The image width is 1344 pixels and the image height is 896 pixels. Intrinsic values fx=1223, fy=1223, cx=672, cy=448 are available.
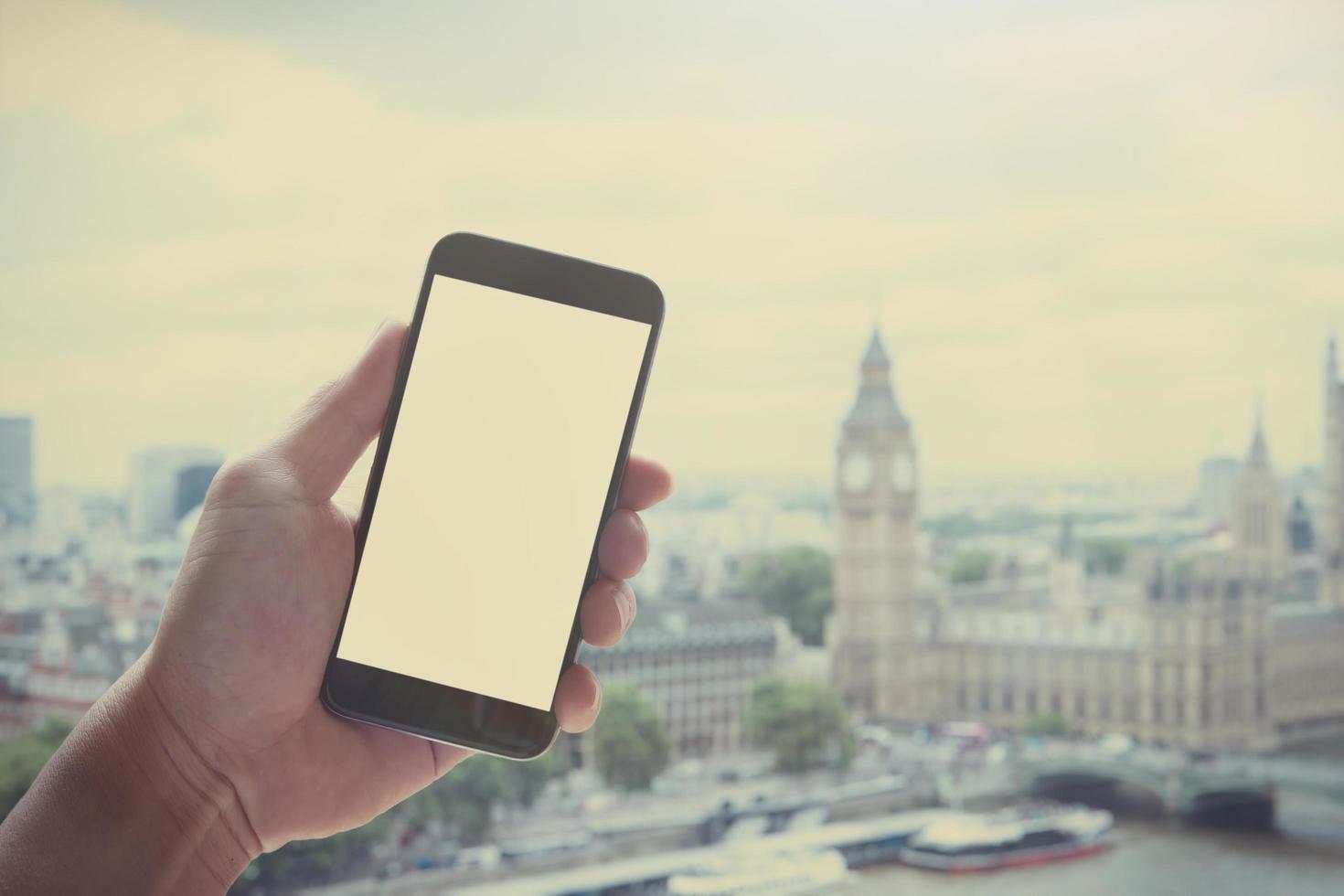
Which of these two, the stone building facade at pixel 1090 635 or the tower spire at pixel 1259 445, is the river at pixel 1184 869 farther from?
the tower spire at pixel 1259 445

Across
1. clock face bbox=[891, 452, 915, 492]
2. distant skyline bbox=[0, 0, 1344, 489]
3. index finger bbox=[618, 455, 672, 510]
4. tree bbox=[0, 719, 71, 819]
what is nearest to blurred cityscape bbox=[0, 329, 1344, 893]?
clock face bbox=[891, 452, 915, 492]

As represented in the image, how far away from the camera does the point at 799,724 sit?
180 inches

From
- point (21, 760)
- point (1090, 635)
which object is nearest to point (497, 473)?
point (21, 760)

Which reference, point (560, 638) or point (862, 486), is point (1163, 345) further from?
point (560, 638)

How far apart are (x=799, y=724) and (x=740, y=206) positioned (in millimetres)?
1915

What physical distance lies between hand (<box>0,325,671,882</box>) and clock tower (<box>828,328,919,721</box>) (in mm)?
3980

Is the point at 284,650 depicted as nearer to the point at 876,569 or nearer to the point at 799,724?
the point at 799,724

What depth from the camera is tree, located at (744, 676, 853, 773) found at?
4.54 m

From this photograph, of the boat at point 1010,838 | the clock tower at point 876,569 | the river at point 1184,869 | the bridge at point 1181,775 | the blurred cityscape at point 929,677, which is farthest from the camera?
the clock tower at point 876,569

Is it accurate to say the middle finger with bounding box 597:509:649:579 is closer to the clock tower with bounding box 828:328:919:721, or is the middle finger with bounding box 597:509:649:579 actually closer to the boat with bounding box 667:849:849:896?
the boat with bounding box 667:849:849:896

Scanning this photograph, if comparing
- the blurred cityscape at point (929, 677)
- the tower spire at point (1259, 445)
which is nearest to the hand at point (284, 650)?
the blurred cityscape at point (929, 677)

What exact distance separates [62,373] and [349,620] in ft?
8.91

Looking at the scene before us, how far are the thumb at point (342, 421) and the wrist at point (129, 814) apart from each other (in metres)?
0.14

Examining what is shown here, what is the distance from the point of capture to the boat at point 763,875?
388 centimetres
